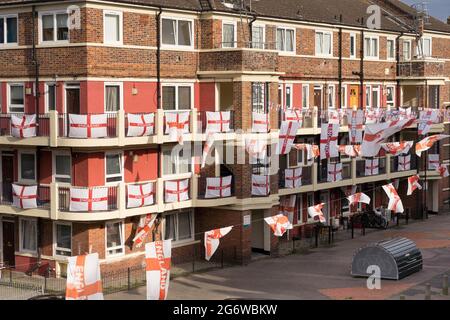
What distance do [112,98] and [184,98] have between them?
395 cm

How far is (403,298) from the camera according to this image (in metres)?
28.6

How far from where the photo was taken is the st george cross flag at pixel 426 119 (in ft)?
146

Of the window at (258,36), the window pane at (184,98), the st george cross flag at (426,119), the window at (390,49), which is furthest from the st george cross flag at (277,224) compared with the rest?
the window at (390,49)

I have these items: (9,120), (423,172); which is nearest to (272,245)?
(9,120)

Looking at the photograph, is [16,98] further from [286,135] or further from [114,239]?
[286,135]

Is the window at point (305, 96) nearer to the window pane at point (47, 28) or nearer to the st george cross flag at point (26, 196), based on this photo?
the window pane at point (47, 28)

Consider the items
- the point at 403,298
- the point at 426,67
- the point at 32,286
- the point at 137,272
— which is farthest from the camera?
the point at 426,67

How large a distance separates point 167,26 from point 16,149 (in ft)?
24.8

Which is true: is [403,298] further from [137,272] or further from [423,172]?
[423,172]

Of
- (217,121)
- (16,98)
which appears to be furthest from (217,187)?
(16,98)

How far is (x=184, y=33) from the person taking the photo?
34.9 m

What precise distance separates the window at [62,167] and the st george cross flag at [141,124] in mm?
2556

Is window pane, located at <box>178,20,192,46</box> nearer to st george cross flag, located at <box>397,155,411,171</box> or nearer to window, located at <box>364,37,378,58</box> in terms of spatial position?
window, located at <box>364,37,378,58</box>

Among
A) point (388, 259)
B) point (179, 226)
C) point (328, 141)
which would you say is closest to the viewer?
point (388, 259)
